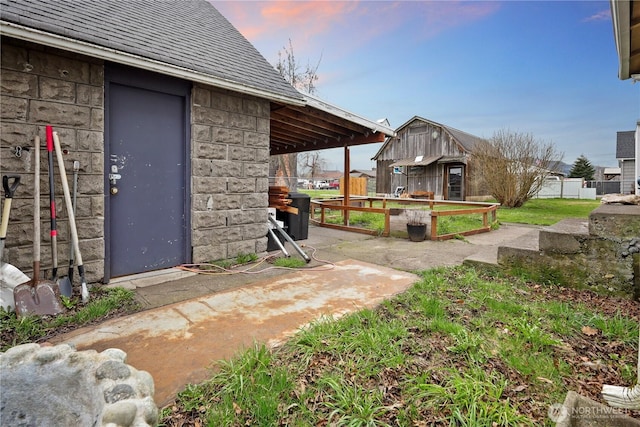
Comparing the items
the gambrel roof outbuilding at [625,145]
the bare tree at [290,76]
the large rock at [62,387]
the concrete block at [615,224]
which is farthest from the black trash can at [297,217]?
the gambrel roof outbuilding at [625,145]

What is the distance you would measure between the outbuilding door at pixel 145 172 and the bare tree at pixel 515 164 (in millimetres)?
13407

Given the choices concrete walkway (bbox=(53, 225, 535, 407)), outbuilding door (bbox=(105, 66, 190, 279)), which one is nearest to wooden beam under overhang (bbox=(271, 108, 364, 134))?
outbuilding door (bbox=(105, 66, 190, 279))

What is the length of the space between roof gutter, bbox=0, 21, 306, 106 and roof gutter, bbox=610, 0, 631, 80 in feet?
12.0

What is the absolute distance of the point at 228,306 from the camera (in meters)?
2.80

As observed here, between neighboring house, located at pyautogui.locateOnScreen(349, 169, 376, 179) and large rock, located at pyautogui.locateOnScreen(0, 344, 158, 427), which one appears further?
neighboring house, located at pyautogui.locateOnScreen(349, 169, 376, 179)

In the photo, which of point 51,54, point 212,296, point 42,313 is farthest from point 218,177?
point 42,313

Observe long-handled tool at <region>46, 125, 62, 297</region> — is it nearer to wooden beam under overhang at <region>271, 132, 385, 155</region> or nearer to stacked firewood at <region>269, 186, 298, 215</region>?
stacked firewood at <region>269, 186, 298, 215</region>

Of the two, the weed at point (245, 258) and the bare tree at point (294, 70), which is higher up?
the bare tree at point (294, 70)

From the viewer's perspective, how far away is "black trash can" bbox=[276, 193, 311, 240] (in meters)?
6.03

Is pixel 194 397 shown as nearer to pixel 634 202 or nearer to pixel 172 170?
pixel 172 170

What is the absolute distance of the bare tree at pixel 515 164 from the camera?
513 inches

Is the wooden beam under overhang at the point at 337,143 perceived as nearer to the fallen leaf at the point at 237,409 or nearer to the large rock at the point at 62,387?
the fallen leaf at the point at 237,409

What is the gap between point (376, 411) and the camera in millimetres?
1488

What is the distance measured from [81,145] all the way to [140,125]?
0.66 metres
